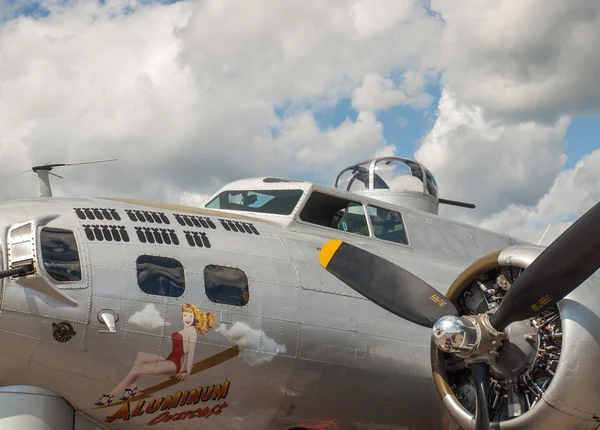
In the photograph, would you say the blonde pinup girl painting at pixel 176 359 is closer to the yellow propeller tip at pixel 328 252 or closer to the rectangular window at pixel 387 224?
the yellow propeller tip at pixel 328 252

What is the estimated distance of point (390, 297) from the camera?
8586 mm

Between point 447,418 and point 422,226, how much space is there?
317 centimetres

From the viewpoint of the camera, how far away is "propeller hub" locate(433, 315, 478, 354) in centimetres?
747

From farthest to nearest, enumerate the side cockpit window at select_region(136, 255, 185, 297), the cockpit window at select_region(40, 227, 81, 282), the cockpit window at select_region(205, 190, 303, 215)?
the cockpit window at select_region(205, 190, 303, 215) < the side cockpit window at select_region(136, 255, 185, 297) < the cockpit window at select_region(40, 227, 81, 282)

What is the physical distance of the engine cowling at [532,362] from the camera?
7375 millimetres

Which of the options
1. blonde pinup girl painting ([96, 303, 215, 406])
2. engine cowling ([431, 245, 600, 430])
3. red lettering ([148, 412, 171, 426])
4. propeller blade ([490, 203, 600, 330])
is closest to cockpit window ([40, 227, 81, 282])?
blonde pinup girl painting ([96, 303, 215, 406])

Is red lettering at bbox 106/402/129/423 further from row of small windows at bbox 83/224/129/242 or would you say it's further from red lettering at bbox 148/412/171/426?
row of small windows at bbox 83/224/129/242

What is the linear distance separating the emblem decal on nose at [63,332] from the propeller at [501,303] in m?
2.96

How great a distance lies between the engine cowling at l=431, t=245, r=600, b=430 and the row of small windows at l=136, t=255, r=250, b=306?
7.89 feet

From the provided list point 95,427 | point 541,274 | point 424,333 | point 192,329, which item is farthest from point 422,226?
point 95,427

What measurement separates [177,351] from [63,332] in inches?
46.3

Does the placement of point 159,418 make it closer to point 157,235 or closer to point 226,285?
point 226,285

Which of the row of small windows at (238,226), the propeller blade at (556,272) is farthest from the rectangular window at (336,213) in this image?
the propeller blade at (556,272)

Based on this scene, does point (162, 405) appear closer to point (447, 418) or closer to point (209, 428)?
point (209, 428)
